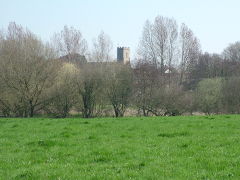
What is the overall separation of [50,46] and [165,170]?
35059 millimetres

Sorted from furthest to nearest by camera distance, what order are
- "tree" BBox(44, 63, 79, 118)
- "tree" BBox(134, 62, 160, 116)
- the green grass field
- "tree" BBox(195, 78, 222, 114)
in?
"tree" BBox(195, 78, 222, 114)
"tree" BBox(134, 62, 160, 116)
"tree" BBox(44, 63, 79, 118)
the green grass field

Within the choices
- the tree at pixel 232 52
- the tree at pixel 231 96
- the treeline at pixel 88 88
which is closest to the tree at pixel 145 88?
the treeline at pixel 88 88

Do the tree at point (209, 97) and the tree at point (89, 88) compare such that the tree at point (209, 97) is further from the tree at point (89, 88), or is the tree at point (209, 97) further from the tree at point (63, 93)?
the tree at point (63, 93)

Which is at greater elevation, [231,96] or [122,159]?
[231,96]

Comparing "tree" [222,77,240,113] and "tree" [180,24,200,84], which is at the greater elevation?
"tree" [180,24,200,84]

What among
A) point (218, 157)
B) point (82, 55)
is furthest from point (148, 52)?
point (218, 157)

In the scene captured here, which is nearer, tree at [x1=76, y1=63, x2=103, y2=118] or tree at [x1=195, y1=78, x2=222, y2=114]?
tree at [x1=76, y1=63, x2=103, y2=118]

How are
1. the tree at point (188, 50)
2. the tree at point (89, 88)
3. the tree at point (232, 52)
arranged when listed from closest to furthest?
the tree at point (89, 88) < the tree at point (188, 50) < the tree at point (232, 52)

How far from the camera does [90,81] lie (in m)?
42.9

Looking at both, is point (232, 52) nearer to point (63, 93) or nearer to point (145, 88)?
point (145, 88)

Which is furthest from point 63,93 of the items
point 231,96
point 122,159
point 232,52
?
point 232,52

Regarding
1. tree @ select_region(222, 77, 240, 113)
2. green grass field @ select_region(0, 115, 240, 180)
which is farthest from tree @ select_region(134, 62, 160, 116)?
green grass field @ select_region(0, 115, 240, 180)

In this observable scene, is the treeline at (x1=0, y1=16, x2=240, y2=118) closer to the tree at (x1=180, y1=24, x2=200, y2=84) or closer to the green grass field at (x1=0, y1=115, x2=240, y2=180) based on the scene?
the tree at (x1=180, y1=24, x2=200, y2=84)

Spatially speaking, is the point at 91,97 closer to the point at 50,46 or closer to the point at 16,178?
the point at 50,46
